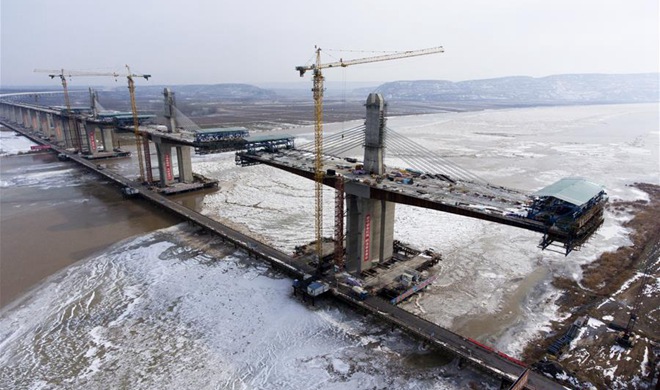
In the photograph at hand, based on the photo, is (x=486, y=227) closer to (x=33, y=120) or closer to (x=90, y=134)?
(x=90, y=134)

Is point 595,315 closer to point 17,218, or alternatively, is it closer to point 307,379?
point 307,379

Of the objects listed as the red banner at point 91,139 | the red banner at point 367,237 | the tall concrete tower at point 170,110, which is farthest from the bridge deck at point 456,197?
the red banner at point 91,139

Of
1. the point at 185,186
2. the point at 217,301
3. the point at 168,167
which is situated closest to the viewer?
the point at 217,301

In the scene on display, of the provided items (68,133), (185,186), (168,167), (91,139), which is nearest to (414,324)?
(185,186)

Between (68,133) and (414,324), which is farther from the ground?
(68,133)

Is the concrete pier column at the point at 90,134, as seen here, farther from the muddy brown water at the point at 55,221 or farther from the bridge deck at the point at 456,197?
the bridge deck at the point at 456,197

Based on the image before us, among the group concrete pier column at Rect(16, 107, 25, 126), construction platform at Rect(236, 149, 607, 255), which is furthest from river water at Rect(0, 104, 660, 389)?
concrete pier column at Rect(16, 107, 25, 126)
